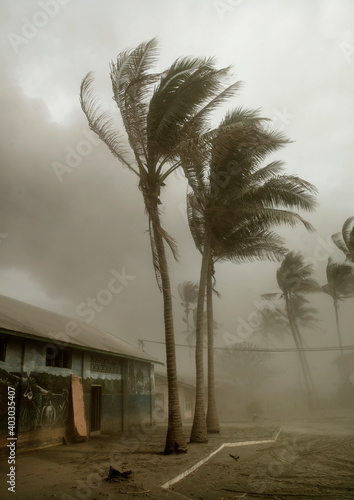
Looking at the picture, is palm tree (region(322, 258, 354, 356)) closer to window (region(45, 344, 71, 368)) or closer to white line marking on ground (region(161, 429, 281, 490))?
white line marking on ground (region(161, 429, 281, 490))

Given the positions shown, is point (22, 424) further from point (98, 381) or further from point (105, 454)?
point (98, 381)

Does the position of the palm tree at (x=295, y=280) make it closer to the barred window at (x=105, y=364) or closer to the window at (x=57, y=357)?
the barred window at (x=105, y=364)

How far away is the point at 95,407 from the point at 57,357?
3.63 metres

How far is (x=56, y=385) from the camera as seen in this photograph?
38.4 feet

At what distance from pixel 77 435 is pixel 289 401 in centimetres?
4980

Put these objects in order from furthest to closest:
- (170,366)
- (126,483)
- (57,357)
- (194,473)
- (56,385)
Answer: (57,357), (56,385), (170,366), (194,473), (126,483)

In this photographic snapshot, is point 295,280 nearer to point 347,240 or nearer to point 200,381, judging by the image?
point 347,240

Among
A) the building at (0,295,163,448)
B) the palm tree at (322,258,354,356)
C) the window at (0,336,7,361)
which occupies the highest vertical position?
the palm tree at (322,258,354,356)

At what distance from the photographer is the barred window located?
14.4 m

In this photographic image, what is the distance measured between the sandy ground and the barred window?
3.54m

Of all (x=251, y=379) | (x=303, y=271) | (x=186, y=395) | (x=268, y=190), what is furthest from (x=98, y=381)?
(x=251, y=379)

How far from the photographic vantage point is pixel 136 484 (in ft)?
20.2

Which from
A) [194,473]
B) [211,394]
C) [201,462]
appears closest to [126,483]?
[194,473]

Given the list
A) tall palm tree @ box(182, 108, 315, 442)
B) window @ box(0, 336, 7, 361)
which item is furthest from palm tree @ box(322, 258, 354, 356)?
window @ box(0, 336, 7, 361)
